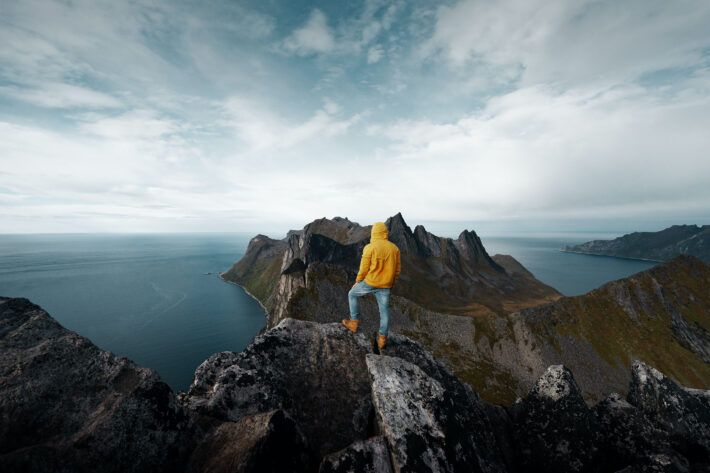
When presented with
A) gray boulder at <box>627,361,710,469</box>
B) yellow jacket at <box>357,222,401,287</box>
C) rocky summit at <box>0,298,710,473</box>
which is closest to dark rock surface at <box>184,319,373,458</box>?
rocky summit at <box>0,298,710,473</box>

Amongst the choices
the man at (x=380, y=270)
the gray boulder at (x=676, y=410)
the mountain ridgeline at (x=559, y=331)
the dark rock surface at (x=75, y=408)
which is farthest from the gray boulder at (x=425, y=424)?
the mountain ridgeline at (x=559, y=331)

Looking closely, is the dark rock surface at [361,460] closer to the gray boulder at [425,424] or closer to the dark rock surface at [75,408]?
the gray boulder at [425,424]

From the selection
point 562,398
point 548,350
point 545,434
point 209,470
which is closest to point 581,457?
point 545,434

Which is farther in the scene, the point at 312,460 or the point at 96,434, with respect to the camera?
the point at 312,460

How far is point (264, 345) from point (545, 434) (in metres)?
12.3

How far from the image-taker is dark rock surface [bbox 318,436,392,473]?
7.26m

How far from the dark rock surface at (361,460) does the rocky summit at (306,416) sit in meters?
0.03

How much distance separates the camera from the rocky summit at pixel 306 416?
22.0ft

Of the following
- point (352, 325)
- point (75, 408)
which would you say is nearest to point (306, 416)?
point (352, 325)

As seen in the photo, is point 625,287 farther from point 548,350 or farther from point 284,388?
point 284,388

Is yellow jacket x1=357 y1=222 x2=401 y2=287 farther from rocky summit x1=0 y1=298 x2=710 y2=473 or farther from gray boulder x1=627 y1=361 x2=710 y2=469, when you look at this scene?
gray boulder x1=627 y1=361 x2=710 y2=469

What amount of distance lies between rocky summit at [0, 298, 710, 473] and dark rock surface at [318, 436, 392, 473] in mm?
29

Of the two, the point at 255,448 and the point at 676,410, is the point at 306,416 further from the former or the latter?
the point at 676,410

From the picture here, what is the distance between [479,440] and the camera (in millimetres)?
9484
